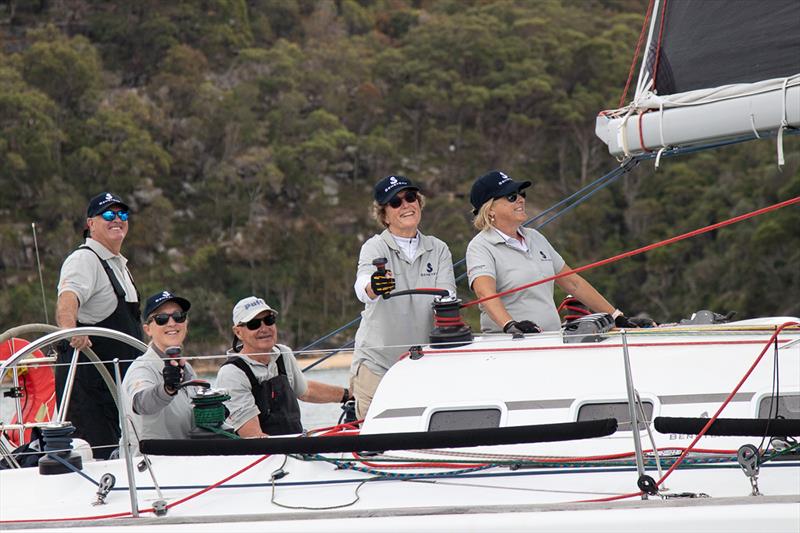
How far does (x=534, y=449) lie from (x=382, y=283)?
78 centimetres

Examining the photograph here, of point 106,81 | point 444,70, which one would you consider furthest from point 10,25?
point 444,70

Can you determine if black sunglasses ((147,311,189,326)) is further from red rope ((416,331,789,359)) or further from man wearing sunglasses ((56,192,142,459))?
red rope ((416,331,789,359))

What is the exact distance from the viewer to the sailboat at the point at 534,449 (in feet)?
10.7

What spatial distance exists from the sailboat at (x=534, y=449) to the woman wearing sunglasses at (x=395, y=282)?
158 mm

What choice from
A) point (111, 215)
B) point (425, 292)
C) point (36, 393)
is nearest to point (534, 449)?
point (425, 292)

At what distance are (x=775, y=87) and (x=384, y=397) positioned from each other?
1966mm

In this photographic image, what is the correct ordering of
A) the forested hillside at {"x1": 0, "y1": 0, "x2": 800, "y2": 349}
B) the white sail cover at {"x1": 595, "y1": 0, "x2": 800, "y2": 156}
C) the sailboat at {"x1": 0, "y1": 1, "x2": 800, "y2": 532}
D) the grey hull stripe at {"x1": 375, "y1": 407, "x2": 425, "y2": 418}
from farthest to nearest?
the forested hillside at {"x1": 0, "y1": 0, "x2": 800, "y2": 349}, the white sail cover at {"x1": 595, "y1": 0, "x2": 800, "y2": 156}, the grey hull stripe at {"x1": 375, "y1": 407, "x2": 425, "y2": 418}, the sailboat at {"x1": 0, "y1": 1, "x2": 800, "y2": 532}

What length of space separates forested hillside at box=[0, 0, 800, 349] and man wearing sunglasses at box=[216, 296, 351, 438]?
2338 cm

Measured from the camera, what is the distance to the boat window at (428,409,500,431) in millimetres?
3883

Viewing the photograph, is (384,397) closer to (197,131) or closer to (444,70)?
(197,131)

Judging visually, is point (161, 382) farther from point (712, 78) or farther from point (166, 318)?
point (712, 78)

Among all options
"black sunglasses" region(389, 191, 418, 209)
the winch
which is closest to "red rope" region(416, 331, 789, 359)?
"black sunglasses" region(389, 191, 418, 209)

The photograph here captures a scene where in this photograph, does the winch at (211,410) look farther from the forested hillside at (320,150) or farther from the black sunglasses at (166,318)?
the forested hillside at (320,150)

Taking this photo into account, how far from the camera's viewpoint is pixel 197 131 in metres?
36.8
